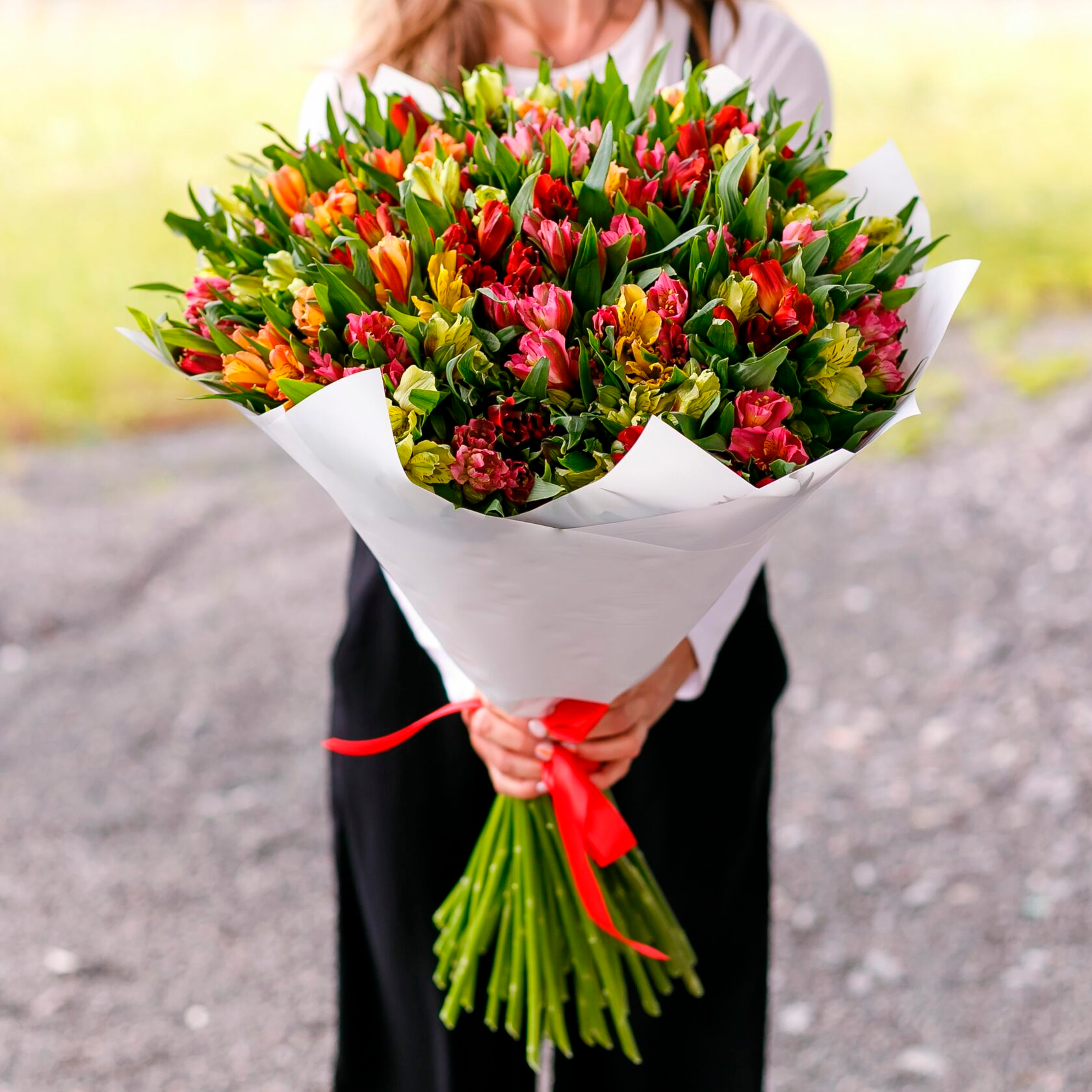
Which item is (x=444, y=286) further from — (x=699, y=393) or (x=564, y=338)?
(x=699, y=393)

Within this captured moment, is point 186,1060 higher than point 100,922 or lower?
lower

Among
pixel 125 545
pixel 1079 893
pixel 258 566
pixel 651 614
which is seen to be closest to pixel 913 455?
pixel 1079 893

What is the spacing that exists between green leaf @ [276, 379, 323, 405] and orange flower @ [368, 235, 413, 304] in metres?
0.12

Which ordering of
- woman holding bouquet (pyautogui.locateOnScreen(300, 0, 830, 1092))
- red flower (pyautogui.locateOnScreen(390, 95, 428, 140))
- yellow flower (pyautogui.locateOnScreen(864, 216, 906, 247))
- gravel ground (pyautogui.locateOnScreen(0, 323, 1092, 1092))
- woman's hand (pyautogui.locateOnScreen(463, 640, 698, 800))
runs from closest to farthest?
yellow flower (pyautogui.locateOnScreen(864, 216, 906, 247)), red flower (pyautogui.locateOnScreen(390, 95, 428, 140)), woman's hand (pyautogui.locateOnScreen(463, 640, 698, 800)), woman holding bouquet (pyautogui.locateOnScreen(300, 0, 830, 1092)), gravel ground (pyautogui.locateOnScreen(0, 323, 1092, 1092))

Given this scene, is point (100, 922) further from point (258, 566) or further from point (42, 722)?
point (258, 566)

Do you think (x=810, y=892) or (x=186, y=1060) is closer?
(x=186, y=1060)

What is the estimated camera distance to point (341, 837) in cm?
169

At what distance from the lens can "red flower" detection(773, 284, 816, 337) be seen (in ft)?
2.84

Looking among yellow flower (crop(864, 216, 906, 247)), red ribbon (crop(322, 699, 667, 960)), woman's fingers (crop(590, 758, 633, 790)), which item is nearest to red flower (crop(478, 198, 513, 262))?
yellow flower (crop(864, 216, 906, 247))

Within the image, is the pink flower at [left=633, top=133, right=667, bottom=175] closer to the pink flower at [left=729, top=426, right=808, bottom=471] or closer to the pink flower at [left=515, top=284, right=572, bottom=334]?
the pink flower at [left=515, top=284, right=572, bottom=334]

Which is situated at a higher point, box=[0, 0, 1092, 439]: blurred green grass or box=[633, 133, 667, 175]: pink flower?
box=[0, 0, 1092, 439]: blurred green grass

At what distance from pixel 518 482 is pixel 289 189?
415 mm

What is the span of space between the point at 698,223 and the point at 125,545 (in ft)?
11.0

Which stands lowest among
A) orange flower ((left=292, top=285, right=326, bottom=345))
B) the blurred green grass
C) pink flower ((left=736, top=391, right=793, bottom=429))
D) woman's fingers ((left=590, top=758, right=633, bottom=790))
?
woman's fingers ((left=590, top=758, right=633, bottom=790))
